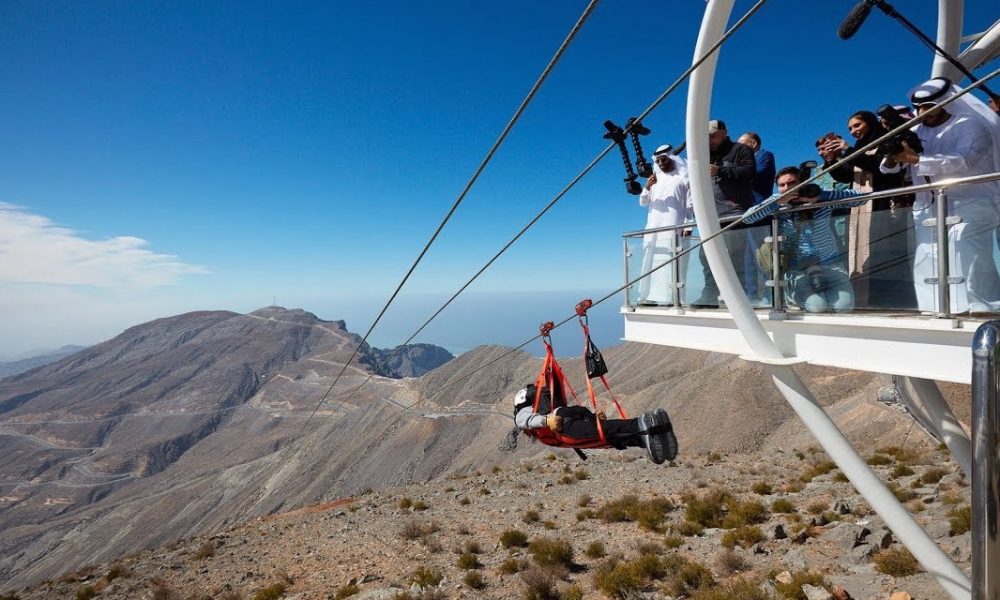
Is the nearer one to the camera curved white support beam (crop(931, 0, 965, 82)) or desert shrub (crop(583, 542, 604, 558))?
curved white support beam (crop(931, 0, 965, 82))

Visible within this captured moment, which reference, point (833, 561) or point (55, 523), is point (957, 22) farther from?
point (55, 523)

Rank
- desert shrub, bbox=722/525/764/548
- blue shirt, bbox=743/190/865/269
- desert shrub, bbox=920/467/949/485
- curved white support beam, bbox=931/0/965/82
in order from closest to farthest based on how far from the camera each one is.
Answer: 1. blue shirt, bbox=743/190/865/269
2. curved white support beam, bbox=931/0/965/82
3. desert shrub, bbox=722/525/764/548
4. desert shrub, bbox=920/467/949/485

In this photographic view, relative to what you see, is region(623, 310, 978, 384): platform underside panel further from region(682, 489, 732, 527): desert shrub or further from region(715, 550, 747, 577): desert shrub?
region(682, 489, 732, 527): desert shrub

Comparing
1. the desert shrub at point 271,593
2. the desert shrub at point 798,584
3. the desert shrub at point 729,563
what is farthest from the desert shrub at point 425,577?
the desert shrub at point 798,584

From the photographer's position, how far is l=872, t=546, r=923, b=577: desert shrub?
895 centimetres

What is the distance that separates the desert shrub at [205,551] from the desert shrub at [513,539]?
10.4 metres

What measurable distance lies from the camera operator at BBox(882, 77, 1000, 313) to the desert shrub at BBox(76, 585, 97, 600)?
21.8 meters

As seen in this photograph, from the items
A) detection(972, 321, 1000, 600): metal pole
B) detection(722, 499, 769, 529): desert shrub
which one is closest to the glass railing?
detection(972, 321, 1000, 600): metal pole

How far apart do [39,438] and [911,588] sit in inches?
7338

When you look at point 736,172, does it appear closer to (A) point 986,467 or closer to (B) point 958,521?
(A) point 986,467

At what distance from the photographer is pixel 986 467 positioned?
1.18 meters

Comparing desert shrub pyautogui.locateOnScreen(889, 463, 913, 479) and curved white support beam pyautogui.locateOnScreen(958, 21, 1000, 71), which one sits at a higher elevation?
curved white support beam pyautogui.locateOnScreen(958, 21, 1000, 71)

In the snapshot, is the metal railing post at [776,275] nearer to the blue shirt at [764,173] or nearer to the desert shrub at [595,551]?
the blue shirt at [764,173]

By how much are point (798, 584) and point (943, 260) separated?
23.5 feet
